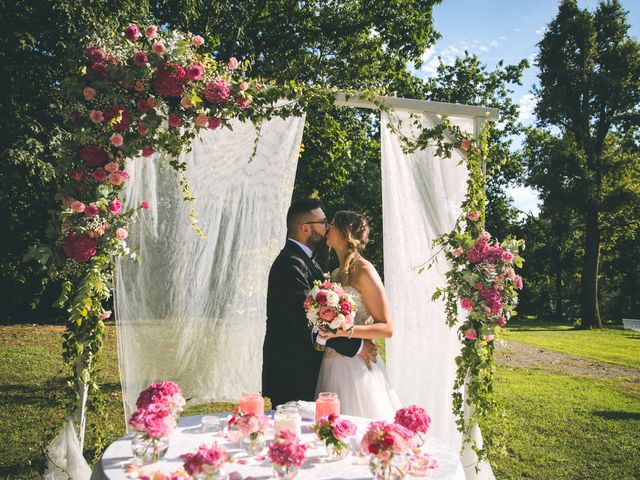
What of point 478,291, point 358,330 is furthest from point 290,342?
point 478,291

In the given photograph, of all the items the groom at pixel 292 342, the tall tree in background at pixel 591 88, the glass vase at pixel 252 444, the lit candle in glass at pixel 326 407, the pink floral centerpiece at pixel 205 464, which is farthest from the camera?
the tall tree in background at pixel 591 88

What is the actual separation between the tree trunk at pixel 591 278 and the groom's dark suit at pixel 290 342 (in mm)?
19512

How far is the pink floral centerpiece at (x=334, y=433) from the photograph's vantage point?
2.09m

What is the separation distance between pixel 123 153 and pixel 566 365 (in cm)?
1029

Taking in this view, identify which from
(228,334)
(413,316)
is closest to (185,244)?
(228,334)

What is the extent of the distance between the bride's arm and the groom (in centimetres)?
12

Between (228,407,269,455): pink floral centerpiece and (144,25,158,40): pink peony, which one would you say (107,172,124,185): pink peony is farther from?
(228,407,269,455): pink floral centerpiece

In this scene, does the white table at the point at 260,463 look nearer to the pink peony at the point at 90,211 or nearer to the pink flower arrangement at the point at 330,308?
the pink flower arrangement at the point at 330,308

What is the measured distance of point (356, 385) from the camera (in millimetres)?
3625

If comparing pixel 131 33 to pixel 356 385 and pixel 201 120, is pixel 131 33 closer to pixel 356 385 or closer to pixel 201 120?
pixel 201 120

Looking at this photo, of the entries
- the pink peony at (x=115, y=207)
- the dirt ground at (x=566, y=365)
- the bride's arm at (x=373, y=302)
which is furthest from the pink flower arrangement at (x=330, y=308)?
the dirt ground at (x=566, y=365)

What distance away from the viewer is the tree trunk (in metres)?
20.0

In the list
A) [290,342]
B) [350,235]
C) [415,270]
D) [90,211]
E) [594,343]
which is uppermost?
[90,211]

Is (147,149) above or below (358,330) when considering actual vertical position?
above
